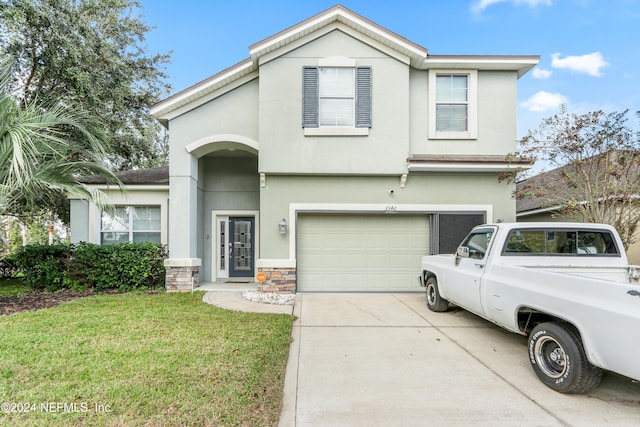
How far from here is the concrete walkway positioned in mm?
3066

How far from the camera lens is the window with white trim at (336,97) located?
8164 millimetres

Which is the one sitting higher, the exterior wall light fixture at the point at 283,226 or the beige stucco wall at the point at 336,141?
the beige stucco wall at the point at 336,141

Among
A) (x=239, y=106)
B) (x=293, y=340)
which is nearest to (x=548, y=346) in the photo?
(x=293, y=340)

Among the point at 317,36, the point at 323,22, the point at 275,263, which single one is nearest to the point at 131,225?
the point at 275,263

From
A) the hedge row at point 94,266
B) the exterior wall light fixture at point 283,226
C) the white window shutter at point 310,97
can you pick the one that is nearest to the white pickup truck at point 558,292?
the exterior wall light fixture at point 283,226

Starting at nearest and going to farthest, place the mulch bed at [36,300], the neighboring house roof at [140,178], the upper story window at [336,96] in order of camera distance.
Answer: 1. the mulch bed at [36,300]
2. the upper story window at [336,96]
3. the neighboring house roof at [140,178]

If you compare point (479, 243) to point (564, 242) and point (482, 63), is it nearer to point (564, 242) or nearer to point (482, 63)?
point (564, 242)

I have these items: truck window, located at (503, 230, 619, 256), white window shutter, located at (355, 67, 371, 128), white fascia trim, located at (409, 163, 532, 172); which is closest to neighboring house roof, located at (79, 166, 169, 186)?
white window shutter, located at (355, 67, 371, 128)

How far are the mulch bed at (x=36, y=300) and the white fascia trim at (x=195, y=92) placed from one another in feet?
17.3

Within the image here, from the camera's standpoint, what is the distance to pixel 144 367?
3912mm

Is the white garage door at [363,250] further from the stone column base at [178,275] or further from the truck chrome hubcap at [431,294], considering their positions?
the stone column base at [178,275]

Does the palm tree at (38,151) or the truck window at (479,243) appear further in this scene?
the palm tree at (38,151)

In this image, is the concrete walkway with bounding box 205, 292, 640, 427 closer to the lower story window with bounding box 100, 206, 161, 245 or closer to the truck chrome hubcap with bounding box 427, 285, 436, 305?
the truck chrome hubcap with bounding box 427, 285, 436, 305

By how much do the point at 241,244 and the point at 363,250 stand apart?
165 inches
